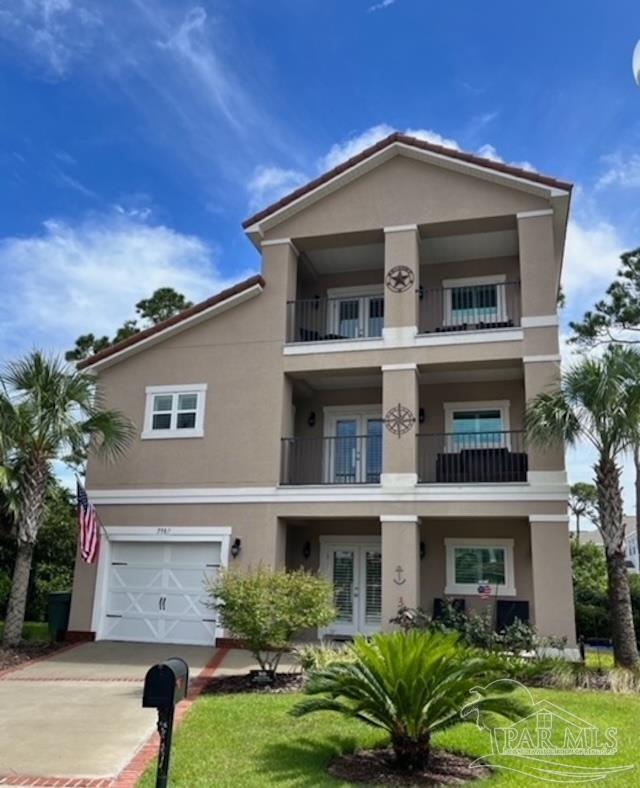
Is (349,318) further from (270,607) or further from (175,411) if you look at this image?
(270,607)

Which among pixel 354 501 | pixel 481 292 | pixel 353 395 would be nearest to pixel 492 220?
pixel 481 292

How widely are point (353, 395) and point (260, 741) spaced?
38.7ft

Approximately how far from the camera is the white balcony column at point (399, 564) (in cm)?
1497

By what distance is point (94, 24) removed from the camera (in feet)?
44.8

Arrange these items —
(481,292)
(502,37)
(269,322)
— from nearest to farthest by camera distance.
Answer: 1. (502,37)
2. (269,322)
3. (481,292)

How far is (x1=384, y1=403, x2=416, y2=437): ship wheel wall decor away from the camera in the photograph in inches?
631

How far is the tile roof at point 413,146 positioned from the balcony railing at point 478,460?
6.11m

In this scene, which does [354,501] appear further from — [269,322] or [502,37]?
[502,37]

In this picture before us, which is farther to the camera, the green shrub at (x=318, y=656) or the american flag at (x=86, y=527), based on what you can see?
the american flag at (x=86, y=527)

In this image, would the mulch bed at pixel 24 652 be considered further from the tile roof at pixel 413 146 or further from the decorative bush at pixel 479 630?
the tile roof at pixel 413 146

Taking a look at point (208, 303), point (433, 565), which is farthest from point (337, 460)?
point (208, 303)

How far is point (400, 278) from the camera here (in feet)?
55.6

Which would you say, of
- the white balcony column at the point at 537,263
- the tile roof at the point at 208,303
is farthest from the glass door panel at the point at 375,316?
the white balcony column at the point at 537,263

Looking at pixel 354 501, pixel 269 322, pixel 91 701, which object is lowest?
pixel 91 701
